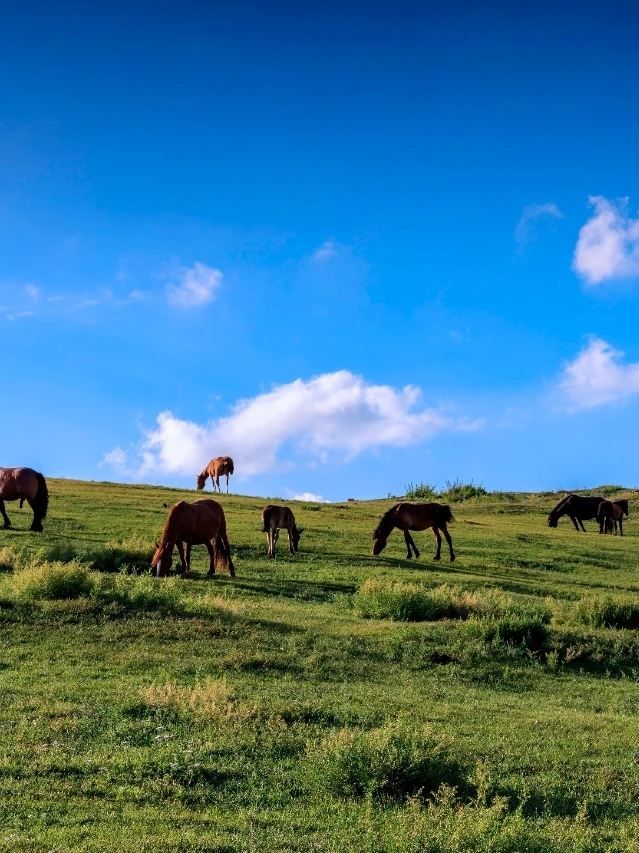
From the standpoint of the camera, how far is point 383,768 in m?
8.04

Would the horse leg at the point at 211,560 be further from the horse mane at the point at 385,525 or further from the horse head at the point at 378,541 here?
the horse mane at the point at 385,525

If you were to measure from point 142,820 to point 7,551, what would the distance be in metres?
15.4

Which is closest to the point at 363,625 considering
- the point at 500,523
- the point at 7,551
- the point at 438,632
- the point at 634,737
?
the point at 438,632

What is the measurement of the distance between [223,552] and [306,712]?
1177 cm

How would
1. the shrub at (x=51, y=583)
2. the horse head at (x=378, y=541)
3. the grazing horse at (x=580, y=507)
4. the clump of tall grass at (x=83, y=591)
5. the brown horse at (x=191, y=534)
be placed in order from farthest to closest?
1. the grazing horse at (x=580, y=507)
2. the horse head at (x=378, y=541)
3. the brown horse at (x=191, y=534)
4. the shrub at (x=51, y=583)
5. the clump of tall grass at (x=83, y=591)

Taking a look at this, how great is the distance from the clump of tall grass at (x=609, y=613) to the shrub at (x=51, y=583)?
10.5 meters

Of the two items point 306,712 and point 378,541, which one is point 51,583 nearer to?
point 306,712

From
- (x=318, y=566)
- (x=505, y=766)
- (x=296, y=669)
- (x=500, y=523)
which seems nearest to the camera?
(x=505, y=766)

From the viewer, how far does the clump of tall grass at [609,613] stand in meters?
18.7

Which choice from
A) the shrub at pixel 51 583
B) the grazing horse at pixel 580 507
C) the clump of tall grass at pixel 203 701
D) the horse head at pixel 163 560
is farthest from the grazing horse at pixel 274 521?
the grazing horse at pixel 580 507

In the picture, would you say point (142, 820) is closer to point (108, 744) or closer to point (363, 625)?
point (108, 744)

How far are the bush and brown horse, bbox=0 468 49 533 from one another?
21130 millimetres

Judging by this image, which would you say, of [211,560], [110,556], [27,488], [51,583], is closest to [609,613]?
[211,560]

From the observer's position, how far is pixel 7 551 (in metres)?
21.2
